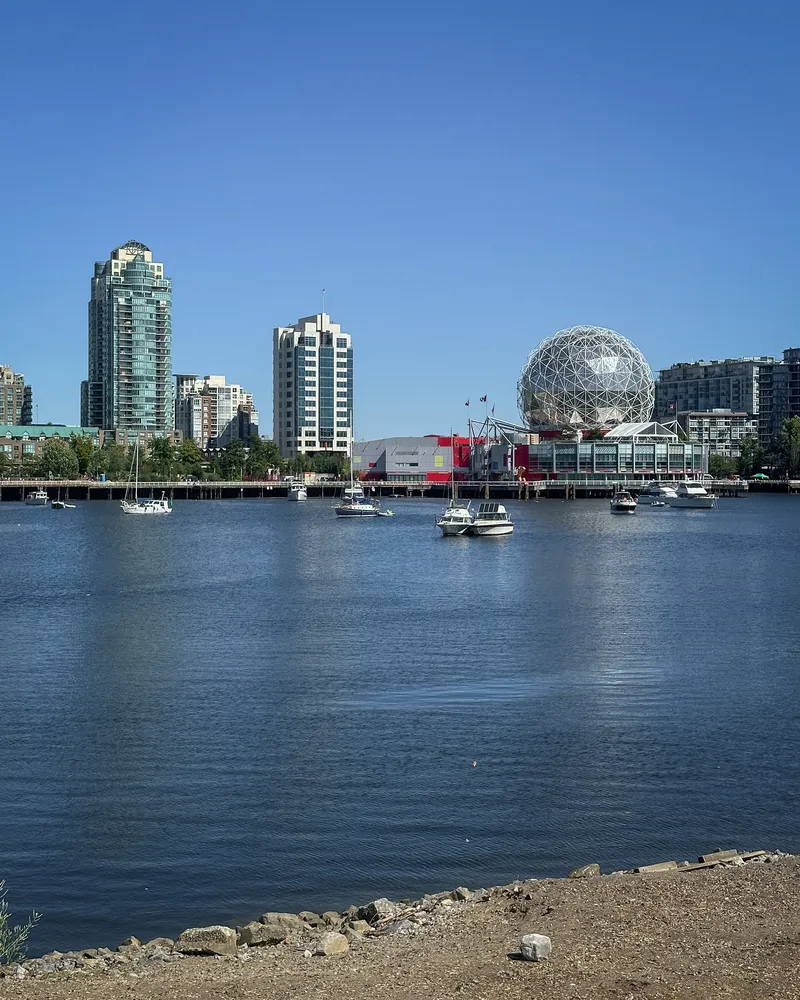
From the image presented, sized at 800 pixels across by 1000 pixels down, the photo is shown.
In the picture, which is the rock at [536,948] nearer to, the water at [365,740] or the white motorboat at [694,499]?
the water at [365,740]

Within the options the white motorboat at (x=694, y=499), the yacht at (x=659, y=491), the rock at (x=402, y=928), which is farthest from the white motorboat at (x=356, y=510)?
the rock at (x=402, y=928)

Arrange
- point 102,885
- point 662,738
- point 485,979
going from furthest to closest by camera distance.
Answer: point 662,738
point 102,885
point 485,979

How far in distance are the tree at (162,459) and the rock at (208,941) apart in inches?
7094

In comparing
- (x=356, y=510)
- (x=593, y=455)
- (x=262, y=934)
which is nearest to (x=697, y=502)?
(x=593, y=455)

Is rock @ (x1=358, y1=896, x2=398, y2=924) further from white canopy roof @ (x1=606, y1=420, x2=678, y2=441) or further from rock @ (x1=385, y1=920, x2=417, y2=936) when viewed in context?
white canopy roof @ (x1=606, y1=420, x2=678, y2=441)

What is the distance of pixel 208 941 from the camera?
12.9 metres

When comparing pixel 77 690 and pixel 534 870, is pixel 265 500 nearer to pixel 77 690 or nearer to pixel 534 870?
pixel 77 690

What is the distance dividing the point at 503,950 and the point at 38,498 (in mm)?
168945

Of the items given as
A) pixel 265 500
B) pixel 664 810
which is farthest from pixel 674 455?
pixel 664 810

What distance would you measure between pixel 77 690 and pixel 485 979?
19259 millimetres

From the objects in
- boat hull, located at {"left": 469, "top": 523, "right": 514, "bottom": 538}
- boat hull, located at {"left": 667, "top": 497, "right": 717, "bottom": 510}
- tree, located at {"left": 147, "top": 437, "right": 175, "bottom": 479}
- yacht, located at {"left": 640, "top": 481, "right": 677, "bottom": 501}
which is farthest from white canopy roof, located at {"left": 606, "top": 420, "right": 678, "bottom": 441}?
boat hull, located at {"left": 469, "top": 523, "right": 514, "bottom": 538}

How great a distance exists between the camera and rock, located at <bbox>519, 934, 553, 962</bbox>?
1154 centimetres

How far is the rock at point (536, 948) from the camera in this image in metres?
11.5

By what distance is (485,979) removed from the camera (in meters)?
11.1
